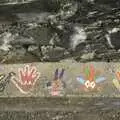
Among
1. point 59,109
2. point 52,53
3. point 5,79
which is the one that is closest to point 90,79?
point 59,109

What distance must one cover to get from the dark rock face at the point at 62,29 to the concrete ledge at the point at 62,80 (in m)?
0.18

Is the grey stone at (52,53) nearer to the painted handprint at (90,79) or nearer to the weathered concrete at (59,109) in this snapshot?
the painted handprint at (90,79)

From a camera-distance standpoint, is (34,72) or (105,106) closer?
(105,106)

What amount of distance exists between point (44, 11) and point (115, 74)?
1752 mm

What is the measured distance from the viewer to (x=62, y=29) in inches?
291

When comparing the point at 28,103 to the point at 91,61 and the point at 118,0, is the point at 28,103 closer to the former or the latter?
the point at 91,61

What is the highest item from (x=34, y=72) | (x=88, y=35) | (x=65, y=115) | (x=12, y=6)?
(x=12, y=6)

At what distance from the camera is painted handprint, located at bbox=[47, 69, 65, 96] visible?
719 centimetres

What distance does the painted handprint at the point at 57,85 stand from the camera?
7.19 metres

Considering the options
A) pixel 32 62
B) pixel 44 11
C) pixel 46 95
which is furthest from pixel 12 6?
pixel 46 95

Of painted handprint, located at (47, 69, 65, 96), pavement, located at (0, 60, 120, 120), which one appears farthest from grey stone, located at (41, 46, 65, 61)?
painted handprint, located at (47, 69, 65, 96)

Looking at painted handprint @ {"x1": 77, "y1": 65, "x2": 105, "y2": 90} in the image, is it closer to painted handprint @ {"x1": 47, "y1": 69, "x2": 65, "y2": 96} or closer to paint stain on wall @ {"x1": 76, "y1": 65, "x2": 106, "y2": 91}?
paint stain on wall @ {"x1": 76, "y1": 65, "x2": 106, "y2": 91}

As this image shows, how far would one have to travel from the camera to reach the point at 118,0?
7.06 meters

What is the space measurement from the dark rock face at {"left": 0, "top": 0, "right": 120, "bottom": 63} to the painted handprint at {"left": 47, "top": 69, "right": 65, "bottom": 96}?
0.36 metres
